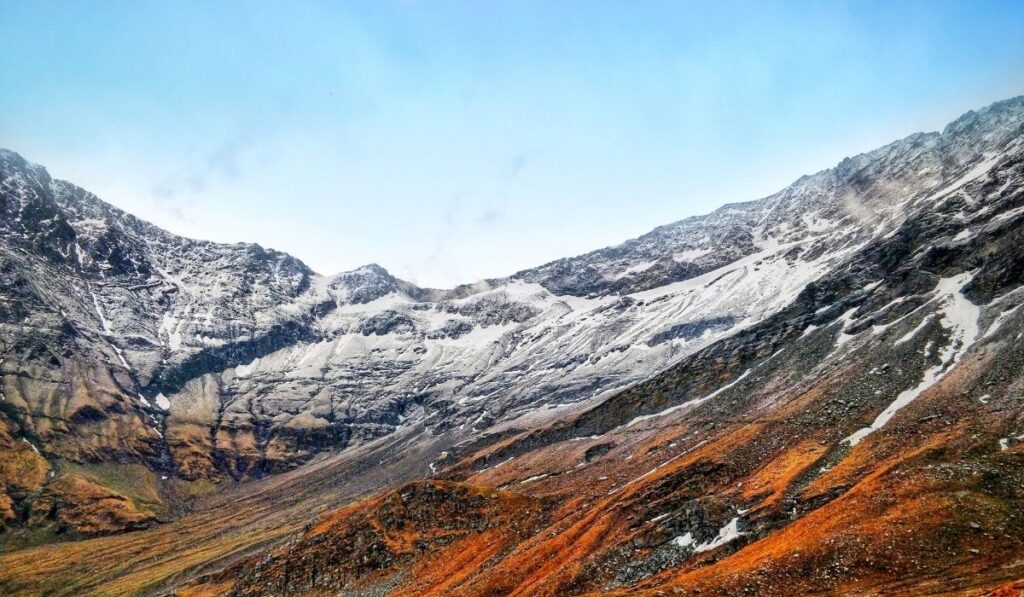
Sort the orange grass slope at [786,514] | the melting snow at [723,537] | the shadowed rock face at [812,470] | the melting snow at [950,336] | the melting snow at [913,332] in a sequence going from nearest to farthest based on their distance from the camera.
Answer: the orange grass slope at [786,514] < the shadowed rock face at [812,470] < the melting snow at [723,537] < the melting snow at [950,336] < the melting snow at [913,332]

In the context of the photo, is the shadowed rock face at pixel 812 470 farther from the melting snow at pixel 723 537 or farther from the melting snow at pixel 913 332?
the melting snow at pixel 913 332

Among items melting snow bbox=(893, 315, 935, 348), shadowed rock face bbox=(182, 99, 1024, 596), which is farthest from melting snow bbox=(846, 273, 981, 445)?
melting snow bbox=(893, 315, 935, 348)

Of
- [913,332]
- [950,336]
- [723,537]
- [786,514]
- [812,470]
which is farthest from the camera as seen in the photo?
[913,332]

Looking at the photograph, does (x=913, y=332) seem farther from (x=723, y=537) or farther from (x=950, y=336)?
(x=723, y=537)

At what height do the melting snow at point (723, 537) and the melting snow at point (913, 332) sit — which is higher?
the melting snow at point (913, 332)

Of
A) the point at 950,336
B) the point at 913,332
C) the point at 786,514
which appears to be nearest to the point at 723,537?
the point at 786,514

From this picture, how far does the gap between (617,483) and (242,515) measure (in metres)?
156

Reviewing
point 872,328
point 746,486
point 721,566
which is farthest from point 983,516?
point 872,328

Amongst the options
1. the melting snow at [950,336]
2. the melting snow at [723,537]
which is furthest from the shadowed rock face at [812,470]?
the melting snow at [950,336]

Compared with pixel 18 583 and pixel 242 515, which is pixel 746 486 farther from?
pixel 242 515

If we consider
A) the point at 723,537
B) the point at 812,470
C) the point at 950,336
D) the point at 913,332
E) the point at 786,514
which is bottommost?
the point at 812,470

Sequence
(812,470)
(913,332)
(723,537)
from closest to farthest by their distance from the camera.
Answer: (723,537) → (812,470) → (913,332)

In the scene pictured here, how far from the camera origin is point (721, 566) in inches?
1305

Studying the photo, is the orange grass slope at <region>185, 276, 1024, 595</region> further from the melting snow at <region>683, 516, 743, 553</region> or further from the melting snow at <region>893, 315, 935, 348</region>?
the melting snow at <region>893, 315, 935, 348</region>
